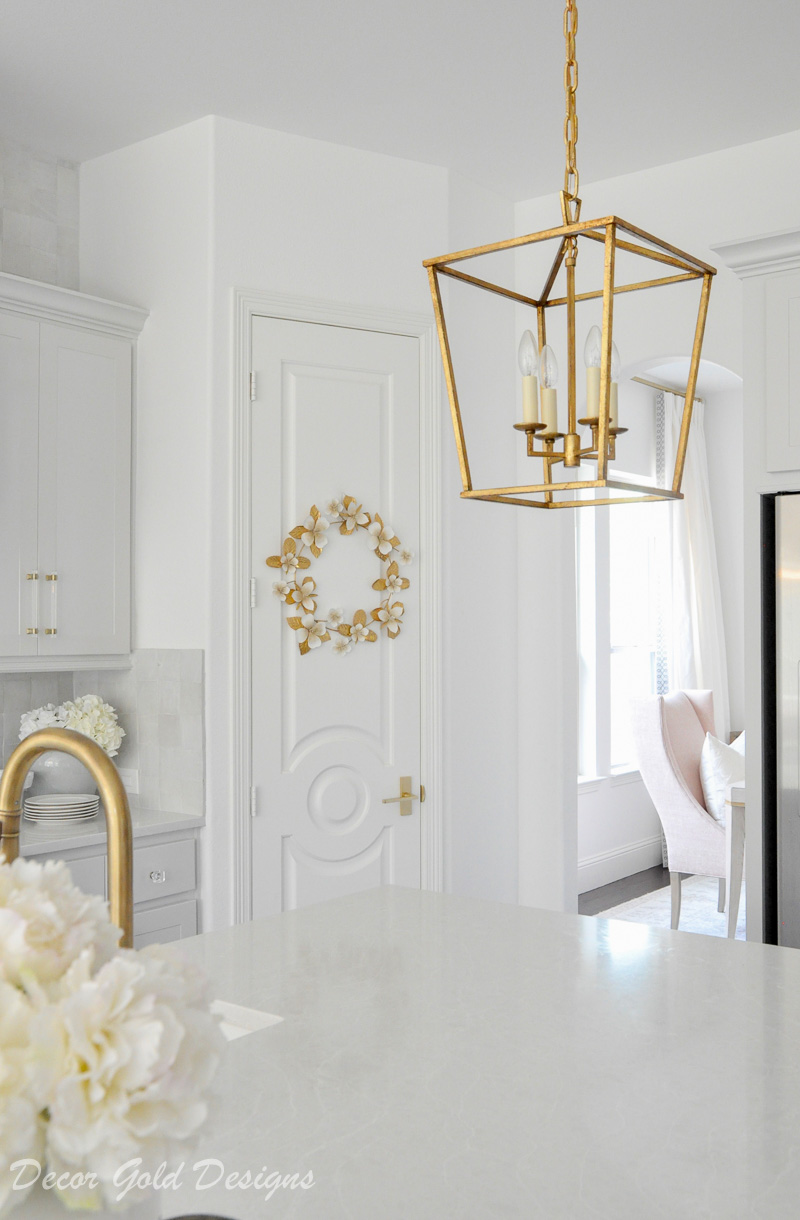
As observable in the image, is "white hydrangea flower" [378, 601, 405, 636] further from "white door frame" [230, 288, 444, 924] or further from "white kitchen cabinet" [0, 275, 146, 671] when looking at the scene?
"white kitchen cabinet" [0, 275, 146, 671]

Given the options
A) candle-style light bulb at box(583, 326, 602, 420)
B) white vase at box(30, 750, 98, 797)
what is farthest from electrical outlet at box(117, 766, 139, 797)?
candle-style light bulb at box(583, 326, 602, 420)

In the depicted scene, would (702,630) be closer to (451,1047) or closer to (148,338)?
(148,338)

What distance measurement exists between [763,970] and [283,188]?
2.78 meters

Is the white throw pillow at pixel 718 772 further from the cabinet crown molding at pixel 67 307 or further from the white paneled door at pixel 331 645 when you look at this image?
the cabinet crown molding at pixel 67 307

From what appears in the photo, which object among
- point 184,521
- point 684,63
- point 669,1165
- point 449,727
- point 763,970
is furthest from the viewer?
point 449,727

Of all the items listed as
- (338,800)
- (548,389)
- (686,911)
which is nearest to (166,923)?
(338,800)

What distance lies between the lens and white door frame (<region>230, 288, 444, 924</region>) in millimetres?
3322

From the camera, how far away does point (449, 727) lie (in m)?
3.75

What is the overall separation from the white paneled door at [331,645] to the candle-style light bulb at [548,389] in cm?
207

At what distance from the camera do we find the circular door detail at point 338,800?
3477mm

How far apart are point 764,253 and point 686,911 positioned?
355cm

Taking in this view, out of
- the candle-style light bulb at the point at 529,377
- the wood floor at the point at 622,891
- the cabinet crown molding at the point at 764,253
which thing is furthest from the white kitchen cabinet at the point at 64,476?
the wood floor at the point at 622,891

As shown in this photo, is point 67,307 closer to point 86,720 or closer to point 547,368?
point 86,720

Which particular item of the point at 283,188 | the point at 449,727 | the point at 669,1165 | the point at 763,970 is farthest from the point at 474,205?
the point at 669,1165
